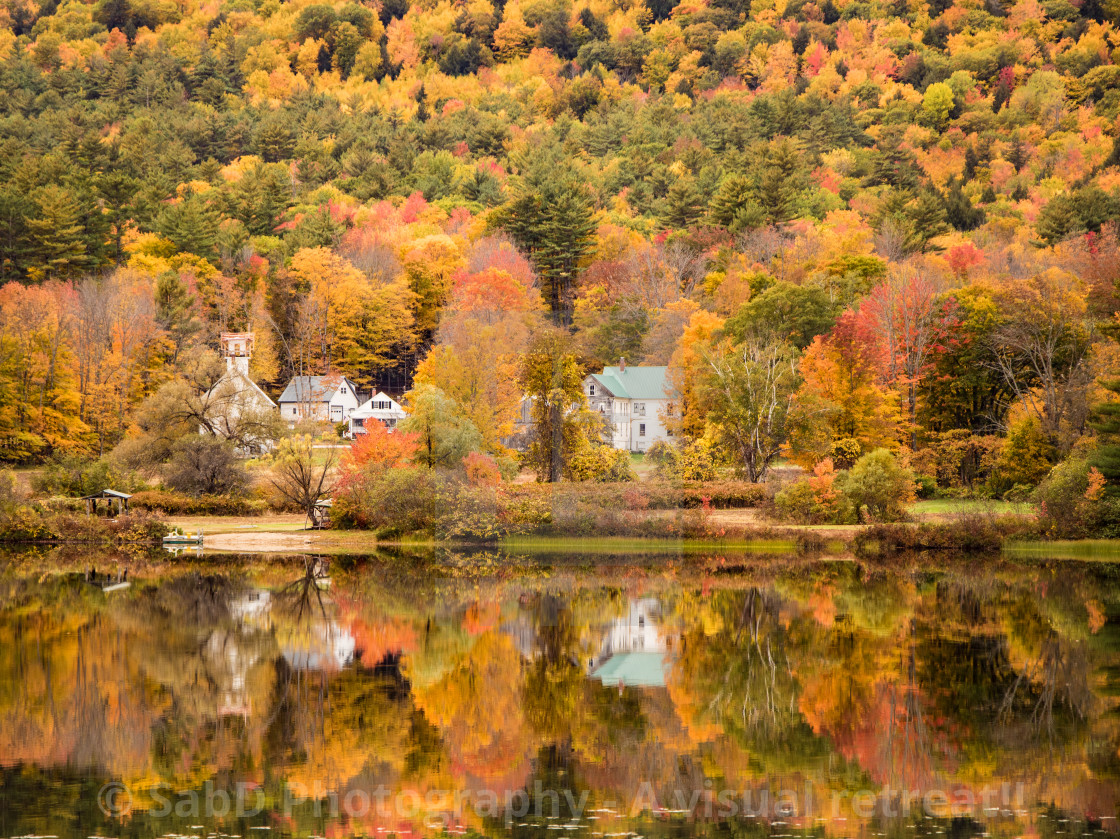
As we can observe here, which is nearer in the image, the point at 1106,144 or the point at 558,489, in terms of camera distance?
the point at 558,489

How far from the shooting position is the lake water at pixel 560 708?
1684 cm

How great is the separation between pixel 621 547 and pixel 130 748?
28.2 m

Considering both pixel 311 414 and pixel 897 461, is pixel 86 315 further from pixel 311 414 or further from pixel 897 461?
pixel 897 461

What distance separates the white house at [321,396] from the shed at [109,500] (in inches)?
1126

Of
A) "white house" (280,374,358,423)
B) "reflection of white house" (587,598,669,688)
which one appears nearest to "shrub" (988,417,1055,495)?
"reflection of white house" (587,598,669,688)

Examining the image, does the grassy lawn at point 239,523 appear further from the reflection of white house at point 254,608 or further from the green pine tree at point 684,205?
the green pine tree at point 684,205

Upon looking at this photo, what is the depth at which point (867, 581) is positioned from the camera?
3844 cm

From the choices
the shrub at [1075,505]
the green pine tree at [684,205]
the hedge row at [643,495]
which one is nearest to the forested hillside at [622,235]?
the green pine tree at [684,205]

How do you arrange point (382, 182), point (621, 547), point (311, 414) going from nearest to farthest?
point (621, 547)
point (311, 414)
point (382, 182)

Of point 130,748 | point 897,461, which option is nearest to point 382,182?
point 897,461

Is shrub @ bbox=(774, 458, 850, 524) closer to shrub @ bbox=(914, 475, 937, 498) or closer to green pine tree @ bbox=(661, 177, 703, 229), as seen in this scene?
shrub @ bbox=(914, 475, 937, 498)

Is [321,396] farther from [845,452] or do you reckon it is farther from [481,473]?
[845,452]

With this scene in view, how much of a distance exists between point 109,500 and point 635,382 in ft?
121

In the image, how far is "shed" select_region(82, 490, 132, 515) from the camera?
5003 cm
